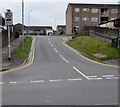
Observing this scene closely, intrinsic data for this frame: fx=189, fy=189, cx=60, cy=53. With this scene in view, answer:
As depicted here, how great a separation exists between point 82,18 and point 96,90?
53.1 meters

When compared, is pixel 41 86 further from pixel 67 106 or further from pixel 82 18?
pixel 82 18

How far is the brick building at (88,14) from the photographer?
5862cm

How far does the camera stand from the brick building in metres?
58.6

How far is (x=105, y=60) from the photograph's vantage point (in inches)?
749

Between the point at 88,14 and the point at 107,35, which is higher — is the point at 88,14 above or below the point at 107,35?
above

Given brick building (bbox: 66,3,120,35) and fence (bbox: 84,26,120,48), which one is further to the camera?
brick building (bbox: 66,3,120,35)

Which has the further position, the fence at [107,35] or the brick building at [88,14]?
the brick building at [88,14]

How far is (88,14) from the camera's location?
5972cm

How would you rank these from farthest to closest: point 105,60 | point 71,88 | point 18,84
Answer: point 105,60 < point 18,84 < point 71,88

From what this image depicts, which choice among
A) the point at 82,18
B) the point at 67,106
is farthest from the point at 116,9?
the point at 67,106

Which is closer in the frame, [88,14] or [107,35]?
[107,35]

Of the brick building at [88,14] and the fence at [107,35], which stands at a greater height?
the brick building at [88,14]

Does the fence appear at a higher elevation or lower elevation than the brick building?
lower

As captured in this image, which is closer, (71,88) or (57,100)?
(57,100)
